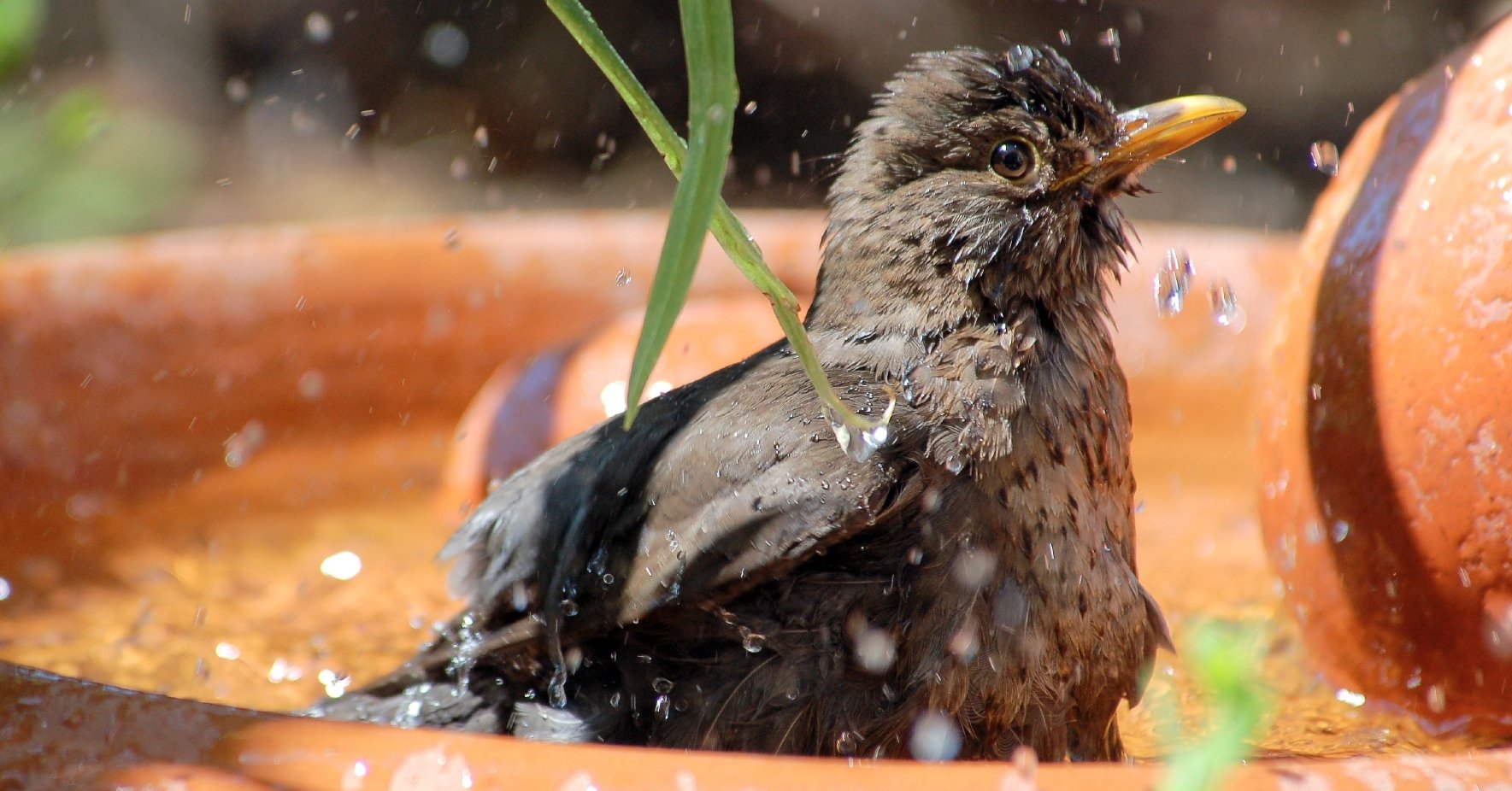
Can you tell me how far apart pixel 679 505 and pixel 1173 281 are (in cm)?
216

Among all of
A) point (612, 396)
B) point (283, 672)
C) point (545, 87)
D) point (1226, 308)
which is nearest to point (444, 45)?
point (545, 87)

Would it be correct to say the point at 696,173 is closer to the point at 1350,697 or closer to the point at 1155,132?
the point at 1155,132

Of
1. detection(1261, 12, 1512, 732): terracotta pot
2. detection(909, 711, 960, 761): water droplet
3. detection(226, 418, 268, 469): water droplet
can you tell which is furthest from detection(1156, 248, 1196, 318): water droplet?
detection(226, 418, 268, 469): water droplet

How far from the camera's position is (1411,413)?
8.64 feet

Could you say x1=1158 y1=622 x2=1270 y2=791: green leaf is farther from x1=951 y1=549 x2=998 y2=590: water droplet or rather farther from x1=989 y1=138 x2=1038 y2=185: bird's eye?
x1=989 y1=138 x2=1038 y2=185: bird's eye

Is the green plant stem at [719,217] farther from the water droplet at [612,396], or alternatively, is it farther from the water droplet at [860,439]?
the water droplet at [612,396]

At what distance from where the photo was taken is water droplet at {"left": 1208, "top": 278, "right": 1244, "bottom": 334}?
4.12m

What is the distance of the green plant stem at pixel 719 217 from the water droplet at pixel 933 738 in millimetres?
722

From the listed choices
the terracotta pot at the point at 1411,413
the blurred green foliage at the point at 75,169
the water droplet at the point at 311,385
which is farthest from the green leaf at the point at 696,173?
the blurred green foliage at the point at 75,169

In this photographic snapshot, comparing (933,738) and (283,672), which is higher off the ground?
(933,738)

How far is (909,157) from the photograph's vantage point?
2.81 metres

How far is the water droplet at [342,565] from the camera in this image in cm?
405

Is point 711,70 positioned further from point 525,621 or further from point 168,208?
point 168,208

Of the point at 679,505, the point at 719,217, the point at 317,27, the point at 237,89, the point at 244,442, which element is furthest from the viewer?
the point at 237,89
